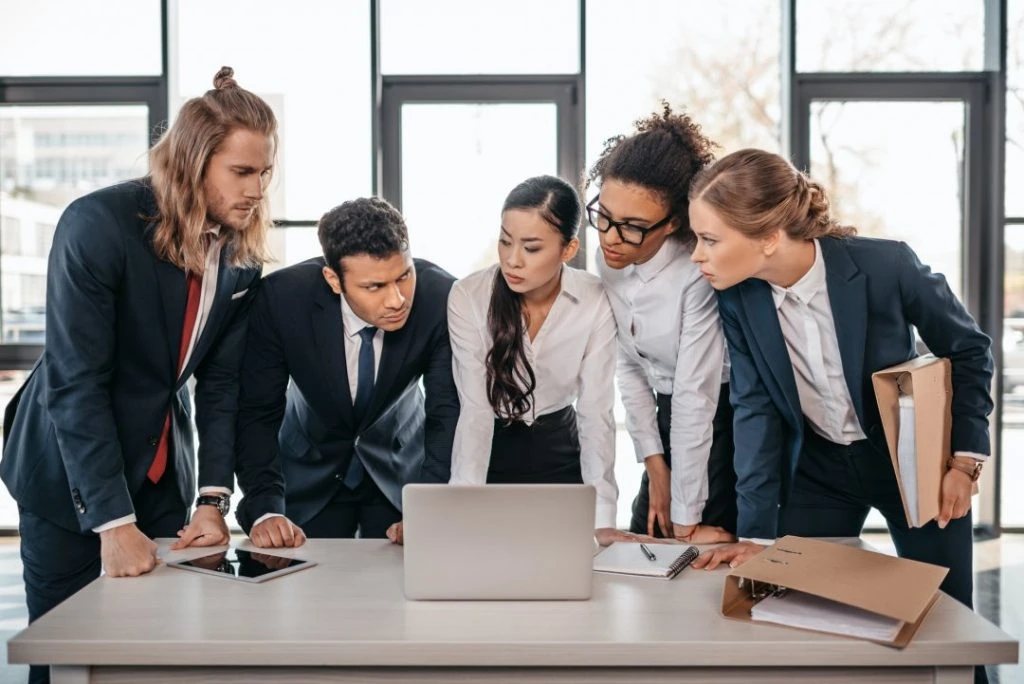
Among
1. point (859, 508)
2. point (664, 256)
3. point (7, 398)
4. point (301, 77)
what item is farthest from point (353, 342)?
point (7, 398)

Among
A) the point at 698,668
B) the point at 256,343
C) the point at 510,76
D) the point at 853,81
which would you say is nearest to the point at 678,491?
the point at 698,668

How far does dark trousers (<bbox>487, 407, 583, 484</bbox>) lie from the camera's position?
231cm

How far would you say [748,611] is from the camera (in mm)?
1417

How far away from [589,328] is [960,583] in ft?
3.04

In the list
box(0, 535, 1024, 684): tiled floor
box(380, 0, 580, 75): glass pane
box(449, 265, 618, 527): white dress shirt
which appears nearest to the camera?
box(449, 265, 618, 527): white dress shirt

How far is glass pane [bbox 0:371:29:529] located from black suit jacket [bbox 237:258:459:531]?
9.28 ft

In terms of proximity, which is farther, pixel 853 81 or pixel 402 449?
pixel 853 81

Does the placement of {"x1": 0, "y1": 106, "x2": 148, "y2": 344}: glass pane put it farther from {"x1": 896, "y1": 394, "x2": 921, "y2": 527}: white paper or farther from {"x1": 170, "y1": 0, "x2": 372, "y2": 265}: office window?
{"x1": 896, "y1": 394, "x2": 921, "y2": 527}: white paper

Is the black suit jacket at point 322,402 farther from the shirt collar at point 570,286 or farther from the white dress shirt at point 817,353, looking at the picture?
the white dress shirt at point 817,353

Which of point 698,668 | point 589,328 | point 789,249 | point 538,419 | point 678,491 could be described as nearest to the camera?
point 698,668

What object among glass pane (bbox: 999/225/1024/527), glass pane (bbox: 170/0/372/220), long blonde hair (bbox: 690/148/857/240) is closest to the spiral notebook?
long blonde hair (bbox: 690/148/857/240)

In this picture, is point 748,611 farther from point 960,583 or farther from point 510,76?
point 510,76

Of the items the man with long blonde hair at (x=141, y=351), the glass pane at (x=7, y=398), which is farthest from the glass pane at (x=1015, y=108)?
the glass pane at (x=7, y=398)

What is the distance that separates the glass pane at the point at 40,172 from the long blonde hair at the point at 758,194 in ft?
11.7
